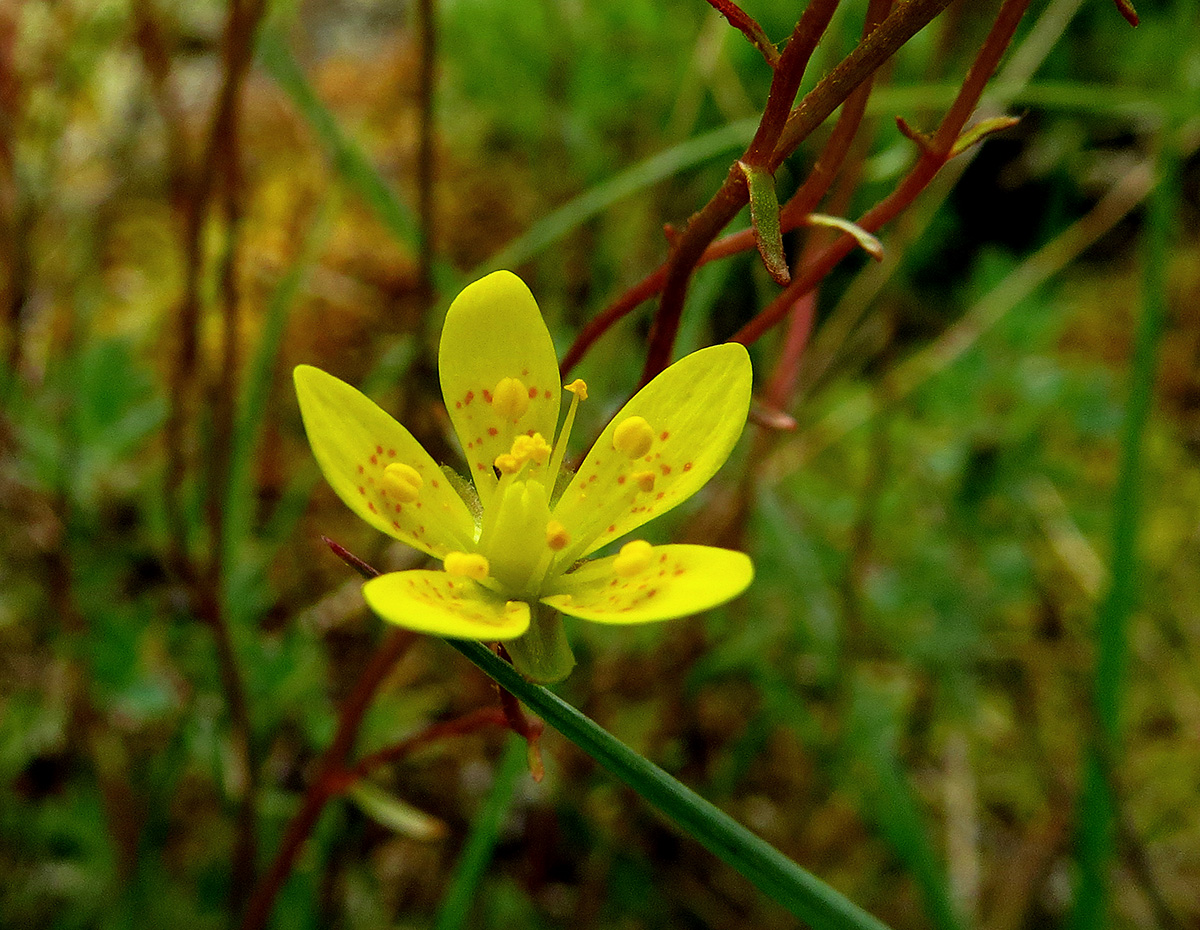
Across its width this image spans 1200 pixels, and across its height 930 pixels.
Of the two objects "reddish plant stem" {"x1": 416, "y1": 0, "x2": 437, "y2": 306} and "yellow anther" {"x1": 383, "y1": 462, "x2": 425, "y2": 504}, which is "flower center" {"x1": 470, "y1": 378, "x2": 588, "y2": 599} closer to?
"yellow anther" {"x1": 383, "y1": 462, "x2": 425, "y2": 504}

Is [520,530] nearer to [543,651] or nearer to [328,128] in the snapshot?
[543,651]

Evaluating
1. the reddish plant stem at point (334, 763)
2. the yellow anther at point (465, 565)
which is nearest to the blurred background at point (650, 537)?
the reddish plant stem at point (334, 763)

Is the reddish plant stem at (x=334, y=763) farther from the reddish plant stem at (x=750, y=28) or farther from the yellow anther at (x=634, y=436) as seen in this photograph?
the reddish plant stem at (x=750, y=28)

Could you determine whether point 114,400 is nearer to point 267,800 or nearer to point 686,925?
point 267,800

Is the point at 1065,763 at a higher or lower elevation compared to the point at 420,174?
lower

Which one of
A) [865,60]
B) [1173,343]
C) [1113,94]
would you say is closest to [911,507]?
[1113,94]

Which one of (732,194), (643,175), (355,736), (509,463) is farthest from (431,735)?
(643,175)
